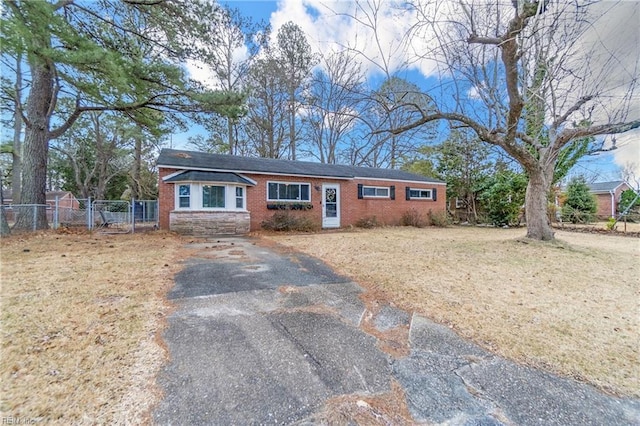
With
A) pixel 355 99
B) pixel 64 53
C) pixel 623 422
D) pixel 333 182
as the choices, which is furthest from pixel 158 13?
pixel 623 422

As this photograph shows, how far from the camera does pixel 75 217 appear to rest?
42.4ft

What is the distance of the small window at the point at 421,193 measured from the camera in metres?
16.5

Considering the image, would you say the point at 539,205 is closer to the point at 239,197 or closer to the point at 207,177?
the point at 239,197

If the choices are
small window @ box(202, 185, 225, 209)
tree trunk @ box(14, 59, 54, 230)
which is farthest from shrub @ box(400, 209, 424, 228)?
tree trunk @ box(14, 59, 54, 230)

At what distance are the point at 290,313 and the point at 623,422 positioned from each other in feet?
9.15

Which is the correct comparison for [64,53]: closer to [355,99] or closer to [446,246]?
[355,99]

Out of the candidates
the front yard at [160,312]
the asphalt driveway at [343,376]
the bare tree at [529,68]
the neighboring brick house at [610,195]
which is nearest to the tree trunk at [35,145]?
the front yard at [160,312]

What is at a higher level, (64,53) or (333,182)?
(64,53)

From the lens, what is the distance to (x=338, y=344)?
2617 mm

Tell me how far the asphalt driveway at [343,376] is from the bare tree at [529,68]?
15.8 ft

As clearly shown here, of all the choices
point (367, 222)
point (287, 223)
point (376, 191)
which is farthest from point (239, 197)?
point (376, 191)

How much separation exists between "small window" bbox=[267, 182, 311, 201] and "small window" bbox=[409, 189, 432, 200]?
6749 mm

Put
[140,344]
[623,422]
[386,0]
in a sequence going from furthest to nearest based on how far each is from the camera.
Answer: [386,0] → [140,344] → [623,422]

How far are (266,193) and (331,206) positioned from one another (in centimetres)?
357
